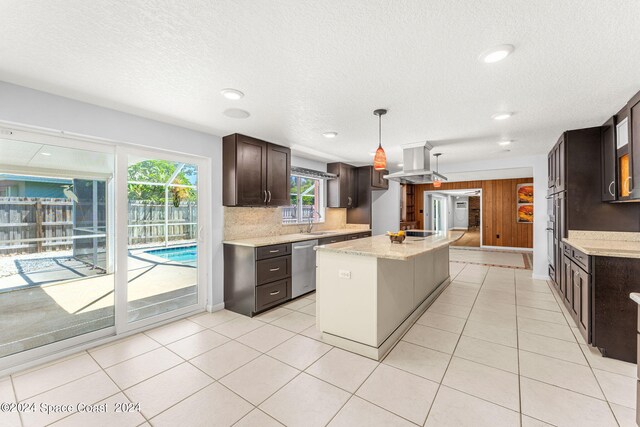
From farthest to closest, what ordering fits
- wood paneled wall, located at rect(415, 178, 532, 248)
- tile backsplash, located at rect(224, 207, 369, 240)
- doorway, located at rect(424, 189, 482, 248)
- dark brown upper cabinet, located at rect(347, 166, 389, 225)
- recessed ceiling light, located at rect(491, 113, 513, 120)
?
doorway, located at rect(424, 189, 482, 248), wood paneled wall, located at rect(415, 178, 532, 248), dark brown upper cabinet, located at rect(347, 166, 389, 225), tile backsplash, located at rect(224, 207, 369, 240), recessed ceiling light, located at rect(491, 113, 513, 120)

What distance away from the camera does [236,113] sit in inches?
113

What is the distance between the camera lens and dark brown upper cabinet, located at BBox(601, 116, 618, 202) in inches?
117

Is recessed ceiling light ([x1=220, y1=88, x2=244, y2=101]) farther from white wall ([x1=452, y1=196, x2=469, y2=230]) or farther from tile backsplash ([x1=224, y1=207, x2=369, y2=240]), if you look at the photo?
white wall ([x1=452, y1=196, x2=469, y2=230])

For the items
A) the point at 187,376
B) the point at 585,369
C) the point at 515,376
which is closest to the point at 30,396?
the point at 187,376

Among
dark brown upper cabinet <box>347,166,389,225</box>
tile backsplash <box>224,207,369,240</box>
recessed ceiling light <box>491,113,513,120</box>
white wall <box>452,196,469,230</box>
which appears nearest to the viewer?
recessed ceiling light <box>491,113,513,120</box>

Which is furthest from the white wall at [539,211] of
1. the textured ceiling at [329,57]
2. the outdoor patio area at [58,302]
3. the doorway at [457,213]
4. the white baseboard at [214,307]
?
the outdoor patio area at [58,302]

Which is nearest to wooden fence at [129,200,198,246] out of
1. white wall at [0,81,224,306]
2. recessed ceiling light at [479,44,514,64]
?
white wall at [0,81,224,306]

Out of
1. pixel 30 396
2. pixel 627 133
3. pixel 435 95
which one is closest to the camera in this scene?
pixel 30 396

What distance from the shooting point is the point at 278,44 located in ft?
5.58

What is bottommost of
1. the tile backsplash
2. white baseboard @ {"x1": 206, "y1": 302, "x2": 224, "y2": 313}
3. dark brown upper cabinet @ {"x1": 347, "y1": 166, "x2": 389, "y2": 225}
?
white baseboard @ {"x1": 206, "y1": 302, "x2": 224, "y2": 313}

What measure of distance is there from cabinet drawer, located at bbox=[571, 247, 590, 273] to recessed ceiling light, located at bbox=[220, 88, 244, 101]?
3.52m

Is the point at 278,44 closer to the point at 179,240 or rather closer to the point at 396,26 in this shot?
the point at 396,26

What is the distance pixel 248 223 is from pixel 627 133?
448 centimetres

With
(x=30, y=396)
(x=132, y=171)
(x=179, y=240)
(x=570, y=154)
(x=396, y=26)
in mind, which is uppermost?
(x=396, y=26)
